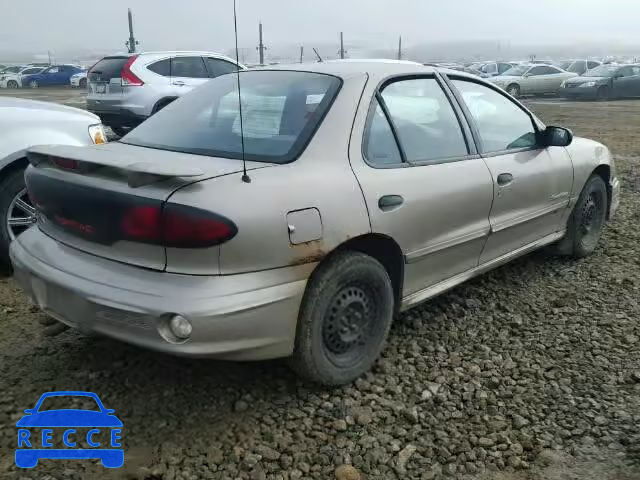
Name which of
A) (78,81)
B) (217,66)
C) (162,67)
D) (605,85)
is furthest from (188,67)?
(78,81)

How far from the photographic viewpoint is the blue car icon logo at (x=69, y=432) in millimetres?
2461

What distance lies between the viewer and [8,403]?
9.11ft

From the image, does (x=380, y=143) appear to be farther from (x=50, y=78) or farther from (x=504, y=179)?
(x=50, y=78)

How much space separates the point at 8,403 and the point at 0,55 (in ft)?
521

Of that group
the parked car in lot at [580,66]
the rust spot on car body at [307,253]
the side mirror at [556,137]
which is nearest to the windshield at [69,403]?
the rust spot on car body at [307,253]

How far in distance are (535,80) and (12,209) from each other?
74.4ft

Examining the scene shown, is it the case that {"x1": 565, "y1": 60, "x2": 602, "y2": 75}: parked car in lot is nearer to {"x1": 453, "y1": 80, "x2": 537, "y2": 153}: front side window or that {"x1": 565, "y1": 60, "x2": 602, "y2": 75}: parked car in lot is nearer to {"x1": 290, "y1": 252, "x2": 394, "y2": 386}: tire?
{"x1": 453, "y1": 80, "x2": 537, "y2": 153}: front side window

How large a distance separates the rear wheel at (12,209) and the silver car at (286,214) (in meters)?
1.27

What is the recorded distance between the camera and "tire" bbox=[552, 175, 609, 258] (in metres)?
4.64

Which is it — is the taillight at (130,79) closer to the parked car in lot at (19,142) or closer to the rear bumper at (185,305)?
the parked car in lot at (19,142)

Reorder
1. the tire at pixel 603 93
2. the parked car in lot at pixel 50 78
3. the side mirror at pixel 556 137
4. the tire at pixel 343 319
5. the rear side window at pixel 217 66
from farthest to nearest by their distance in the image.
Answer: the parked car in lot at pixel 50 78, the tire at pixel 603 93, the rear side window at pixel 217 66, the side mirror at pixel 556 137, the tire at pixel 343 319

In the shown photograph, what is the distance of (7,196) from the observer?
420cm

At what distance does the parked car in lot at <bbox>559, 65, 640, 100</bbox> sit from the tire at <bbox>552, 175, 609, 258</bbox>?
716 inches

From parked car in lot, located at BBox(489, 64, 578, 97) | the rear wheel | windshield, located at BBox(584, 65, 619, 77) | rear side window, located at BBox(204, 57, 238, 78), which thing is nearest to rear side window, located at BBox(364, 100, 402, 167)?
the rear wheel
